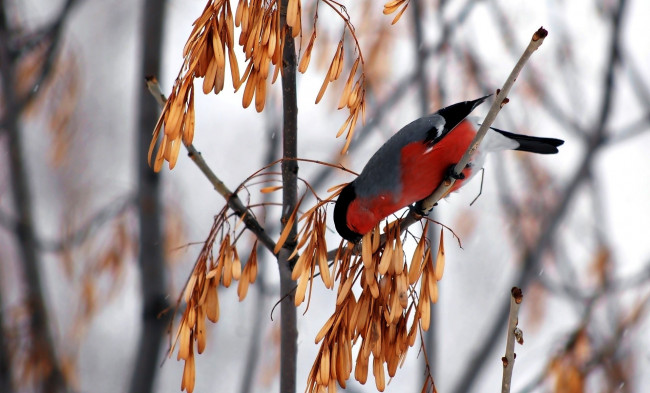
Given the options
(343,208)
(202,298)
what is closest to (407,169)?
(343,208)

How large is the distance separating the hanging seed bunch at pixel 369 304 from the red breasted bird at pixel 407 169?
21 cm

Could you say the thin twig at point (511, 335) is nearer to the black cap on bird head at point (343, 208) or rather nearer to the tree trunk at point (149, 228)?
the black cap on bird head at point (343, 208)

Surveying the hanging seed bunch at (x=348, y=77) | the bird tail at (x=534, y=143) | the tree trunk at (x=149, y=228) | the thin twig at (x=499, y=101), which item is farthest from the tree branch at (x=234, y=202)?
the bird tail at (x=534, y=143)

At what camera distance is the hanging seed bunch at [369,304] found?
2.65ft

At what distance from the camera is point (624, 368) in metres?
1.44

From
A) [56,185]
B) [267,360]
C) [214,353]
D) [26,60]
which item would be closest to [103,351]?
[214,353]

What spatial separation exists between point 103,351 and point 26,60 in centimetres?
283

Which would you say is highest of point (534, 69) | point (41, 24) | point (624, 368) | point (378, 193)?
point (534, 69)

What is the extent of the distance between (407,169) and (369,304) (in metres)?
0.43

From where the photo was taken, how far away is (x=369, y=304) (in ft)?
2.68

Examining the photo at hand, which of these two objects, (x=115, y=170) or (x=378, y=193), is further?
(x=115, y=170)

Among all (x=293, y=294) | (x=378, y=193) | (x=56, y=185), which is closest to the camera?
(x=293, y=294)

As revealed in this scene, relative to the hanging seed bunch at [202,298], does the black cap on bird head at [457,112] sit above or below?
above

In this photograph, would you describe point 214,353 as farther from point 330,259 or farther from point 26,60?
point 330,259
